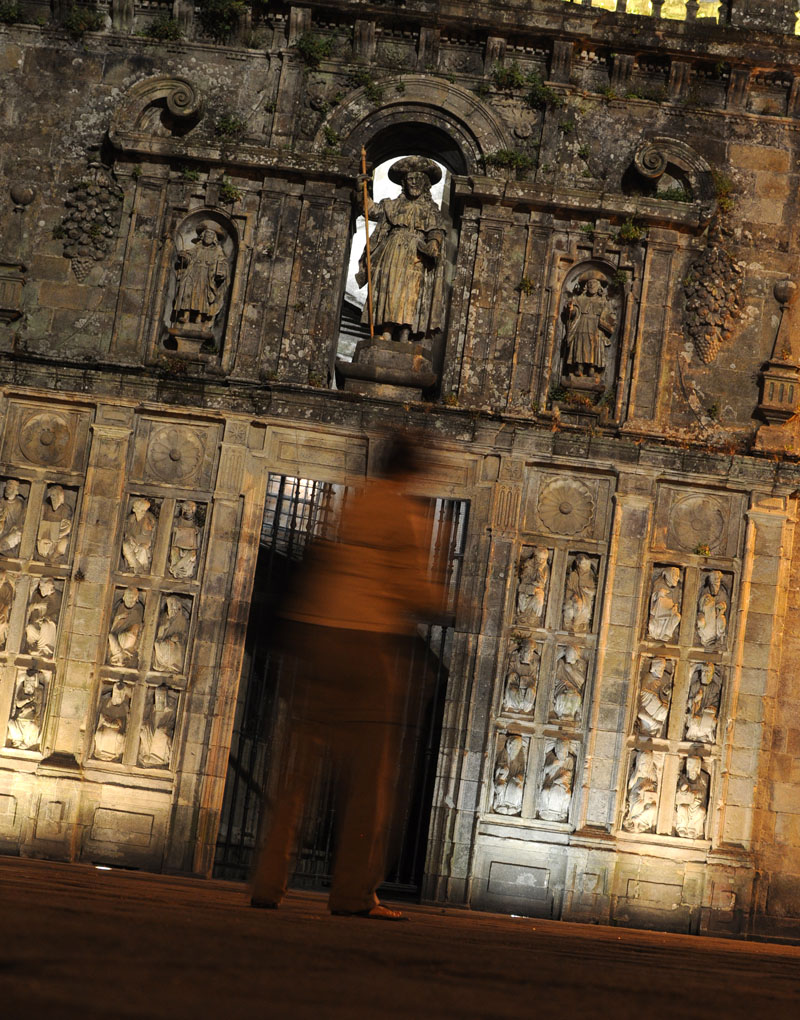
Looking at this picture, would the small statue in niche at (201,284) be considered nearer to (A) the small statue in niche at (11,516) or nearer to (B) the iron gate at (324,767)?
(B) the iron gate at (324,767)

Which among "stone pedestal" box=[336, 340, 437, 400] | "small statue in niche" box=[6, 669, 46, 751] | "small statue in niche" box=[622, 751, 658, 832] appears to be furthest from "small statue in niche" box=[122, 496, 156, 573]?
"small statue in niche" box=[622, 751, 658, 832]

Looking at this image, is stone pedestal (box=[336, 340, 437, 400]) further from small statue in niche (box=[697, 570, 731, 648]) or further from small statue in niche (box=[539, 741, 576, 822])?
small statue in niche (box=[539, 741, 576, 822])

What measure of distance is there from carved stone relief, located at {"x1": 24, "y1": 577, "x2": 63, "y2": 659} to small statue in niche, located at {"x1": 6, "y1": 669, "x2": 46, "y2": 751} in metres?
0.23

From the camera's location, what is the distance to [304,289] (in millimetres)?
13641

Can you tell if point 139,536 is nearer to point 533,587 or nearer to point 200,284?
point 200,284

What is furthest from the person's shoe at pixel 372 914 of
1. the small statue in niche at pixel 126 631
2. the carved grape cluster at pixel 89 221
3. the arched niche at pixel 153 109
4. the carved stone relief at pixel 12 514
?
the arched niche at pixel 153 109

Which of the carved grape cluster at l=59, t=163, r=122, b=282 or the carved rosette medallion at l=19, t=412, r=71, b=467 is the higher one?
the carved grape cluster at l=59, t=163, r=122, b=282

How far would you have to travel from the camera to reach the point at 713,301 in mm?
13672

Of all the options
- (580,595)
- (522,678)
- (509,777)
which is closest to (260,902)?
(509,777)

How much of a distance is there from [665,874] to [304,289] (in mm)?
6558

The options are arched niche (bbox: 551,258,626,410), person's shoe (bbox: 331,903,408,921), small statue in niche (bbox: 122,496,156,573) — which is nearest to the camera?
person's shoe (bbox: 331,903,408,921)

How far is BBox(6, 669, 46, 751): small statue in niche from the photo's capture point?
42.7 feet

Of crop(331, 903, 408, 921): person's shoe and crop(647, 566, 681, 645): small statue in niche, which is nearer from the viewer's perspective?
crop(331, 903, 408, 921): person's shoe

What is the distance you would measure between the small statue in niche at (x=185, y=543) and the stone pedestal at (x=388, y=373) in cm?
199
